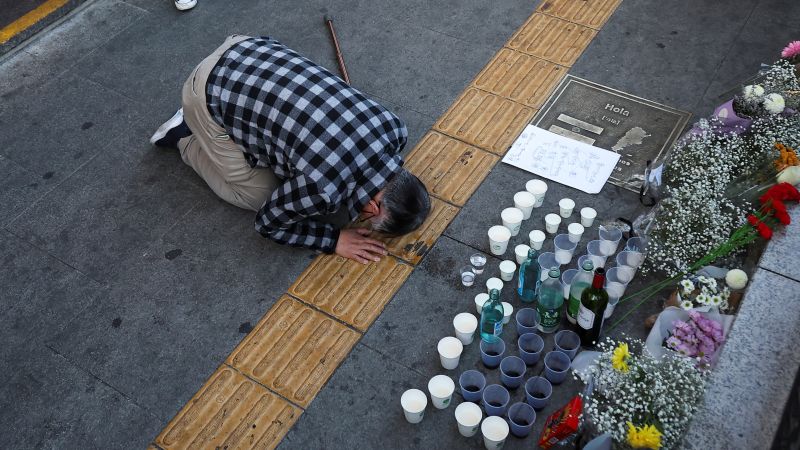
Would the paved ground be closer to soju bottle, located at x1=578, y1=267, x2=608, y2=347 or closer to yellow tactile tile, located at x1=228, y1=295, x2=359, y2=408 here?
yellow tactile tile, located at x1=228, y1=295, x2=359, y2=408

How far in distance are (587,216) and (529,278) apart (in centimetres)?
59

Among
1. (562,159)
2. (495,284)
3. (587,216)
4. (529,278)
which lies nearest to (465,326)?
(495,284)

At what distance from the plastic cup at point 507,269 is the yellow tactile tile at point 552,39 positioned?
1.91m

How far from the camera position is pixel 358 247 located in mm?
4141

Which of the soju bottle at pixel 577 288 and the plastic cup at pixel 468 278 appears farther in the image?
the plastic cup at pixel 468 278

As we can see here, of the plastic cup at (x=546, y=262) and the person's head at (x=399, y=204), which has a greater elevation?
the person's head at (x=399, y=204)

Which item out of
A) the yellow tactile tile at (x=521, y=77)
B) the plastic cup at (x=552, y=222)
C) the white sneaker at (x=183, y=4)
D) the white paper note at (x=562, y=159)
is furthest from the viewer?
the white sneaker at (x=183, y=4)

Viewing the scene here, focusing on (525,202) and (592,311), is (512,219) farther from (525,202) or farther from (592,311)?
(592,311)

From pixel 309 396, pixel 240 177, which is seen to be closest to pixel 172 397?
pixel 309 396

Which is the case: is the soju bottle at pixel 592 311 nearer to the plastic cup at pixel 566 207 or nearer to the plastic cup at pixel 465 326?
the plastic cup at pixel 465 326

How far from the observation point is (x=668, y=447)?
2.93 meters

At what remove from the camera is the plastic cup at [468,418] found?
335 centimetres

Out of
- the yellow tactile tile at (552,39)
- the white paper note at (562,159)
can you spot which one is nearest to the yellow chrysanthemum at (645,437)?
the white paper note at (562,159)

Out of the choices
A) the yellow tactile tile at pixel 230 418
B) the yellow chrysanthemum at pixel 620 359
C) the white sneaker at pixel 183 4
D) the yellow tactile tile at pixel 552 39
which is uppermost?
the yellow chrysanthemum at pixel 620 359
